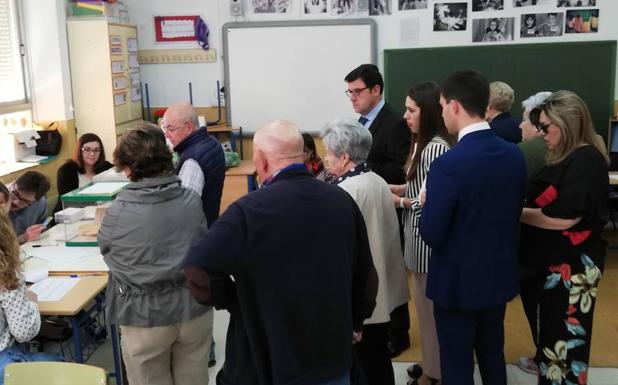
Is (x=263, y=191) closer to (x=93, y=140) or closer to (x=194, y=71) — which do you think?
(x=93, y=140)

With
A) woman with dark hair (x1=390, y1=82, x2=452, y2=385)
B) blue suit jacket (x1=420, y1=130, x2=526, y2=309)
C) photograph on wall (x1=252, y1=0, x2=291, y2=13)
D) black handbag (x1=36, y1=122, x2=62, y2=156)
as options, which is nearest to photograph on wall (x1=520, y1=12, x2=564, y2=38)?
photograph on wall (x1=252, y1=0, x2=291, y2=13)

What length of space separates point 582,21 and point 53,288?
5.65 meters

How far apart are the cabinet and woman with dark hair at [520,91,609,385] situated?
4207mm

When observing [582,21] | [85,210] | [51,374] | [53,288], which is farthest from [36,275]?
[582,21]

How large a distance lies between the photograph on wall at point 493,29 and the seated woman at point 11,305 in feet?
17.1

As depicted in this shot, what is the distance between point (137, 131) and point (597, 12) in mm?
5468

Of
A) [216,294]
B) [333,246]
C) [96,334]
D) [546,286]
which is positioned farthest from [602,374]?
[96,334]

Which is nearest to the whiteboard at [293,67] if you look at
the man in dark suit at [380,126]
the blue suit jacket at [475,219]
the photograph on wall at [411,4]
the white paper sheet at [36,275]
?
the photograph on wall at [411,4]

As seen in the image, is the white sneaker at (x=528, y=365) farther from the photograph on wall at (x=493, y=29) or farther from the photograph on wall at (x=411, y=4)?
the photograph on wall at (x=411, y=4)

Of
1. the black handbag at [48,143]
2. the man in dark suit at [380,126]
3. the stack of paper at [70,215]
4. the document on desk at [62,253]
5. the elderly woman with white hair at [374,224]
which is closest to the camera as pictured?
the elderly woman with white hair at [374,224]

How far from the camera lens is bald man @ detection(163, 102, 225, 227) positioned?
308 cm

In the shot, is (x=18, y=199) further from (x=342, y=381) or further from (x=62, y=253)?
(x=342, y=381)

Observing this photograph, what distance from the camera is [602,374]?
3.54 metres

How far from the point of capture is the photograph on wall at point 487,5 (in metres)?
6.34
